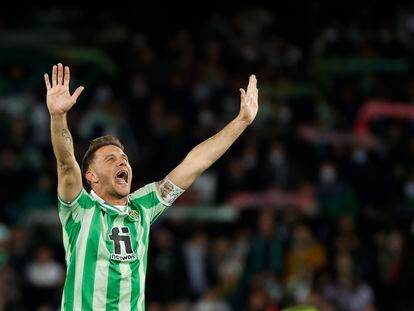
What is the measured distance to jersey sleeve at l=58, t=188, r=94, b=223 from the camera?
659 centimetres

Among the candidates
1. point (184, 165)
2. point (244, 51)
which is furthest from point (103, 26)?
point (184, 165)

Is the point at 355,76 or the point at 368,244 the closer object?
the point at 368,244

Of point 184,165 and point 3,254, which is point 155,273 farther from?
point 184,165

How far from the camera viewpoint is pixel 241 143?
15586mm

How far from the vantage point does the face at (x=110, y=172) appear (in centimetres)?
672

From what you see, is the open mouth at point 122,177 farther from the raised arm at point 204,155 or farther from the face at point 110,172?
the raised arm at point 204,155

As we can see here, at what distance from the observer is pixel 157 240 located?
46.3 feet

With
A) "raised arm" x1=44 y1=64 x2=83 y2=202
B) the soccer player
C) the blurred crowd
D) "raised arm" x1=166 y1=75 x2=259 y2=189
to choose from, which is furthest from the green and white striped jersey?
the blurred crowd

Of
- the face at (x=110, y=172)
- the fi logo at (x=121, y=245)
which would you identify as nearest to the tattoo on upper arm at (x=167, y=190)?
the face at (x=110, y=172)

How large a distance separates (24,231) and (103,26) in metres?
6.07

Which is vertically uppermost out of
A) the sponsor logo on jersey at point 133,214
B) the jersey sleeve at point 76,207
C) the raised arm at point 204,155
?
the raised arm at point 204,155

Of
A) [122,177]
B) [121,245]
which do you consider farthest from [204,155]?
[121,245]

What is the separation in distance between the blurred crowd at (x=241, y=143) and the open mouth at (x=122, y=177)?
6.11 meters

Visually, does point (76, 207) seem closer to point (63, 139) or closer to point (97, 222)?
point (97, 222)
